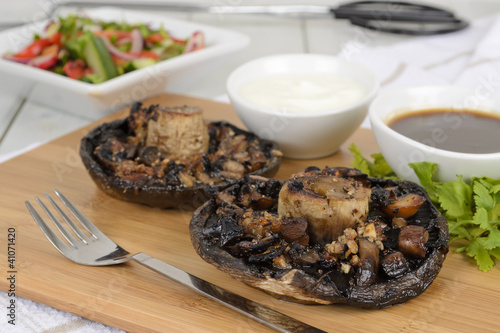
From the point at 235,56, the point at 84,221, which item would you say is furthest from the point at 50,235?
the point at 235,56

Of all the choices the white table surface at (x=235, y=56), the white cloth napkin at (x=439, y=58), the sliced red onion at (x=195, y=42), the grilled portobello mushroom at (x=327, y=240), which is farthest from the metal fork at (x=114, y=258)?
the white cloth napkin at (x=439, y=58)

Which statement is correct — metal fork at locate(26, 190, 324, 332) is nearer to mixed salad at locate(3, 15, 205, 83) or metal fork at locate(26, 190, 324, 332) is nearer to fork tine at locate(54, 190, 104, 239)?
fork tine at locate(54, 190, 104, 239)

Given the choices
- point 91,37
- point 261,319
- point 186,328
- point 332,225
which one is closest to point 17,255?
point 186,328

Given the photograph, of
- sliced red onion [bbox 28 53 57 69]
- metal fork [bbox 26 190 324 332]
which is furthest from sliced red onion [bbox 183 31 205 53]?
metal fork [bbox 26 190 324 332]

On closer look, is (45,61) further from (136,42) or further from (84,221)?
(84,221)

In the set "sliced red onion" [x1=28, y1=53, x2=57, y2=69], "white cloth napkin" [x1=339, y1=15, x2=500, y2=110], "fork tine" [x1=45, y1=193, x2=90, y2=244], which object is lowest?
"white cloth napkin" [x1=339, y1=15, x2=500, y2=110]

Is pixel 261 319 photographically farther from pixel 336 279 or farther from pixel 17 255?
pixel 17 255
